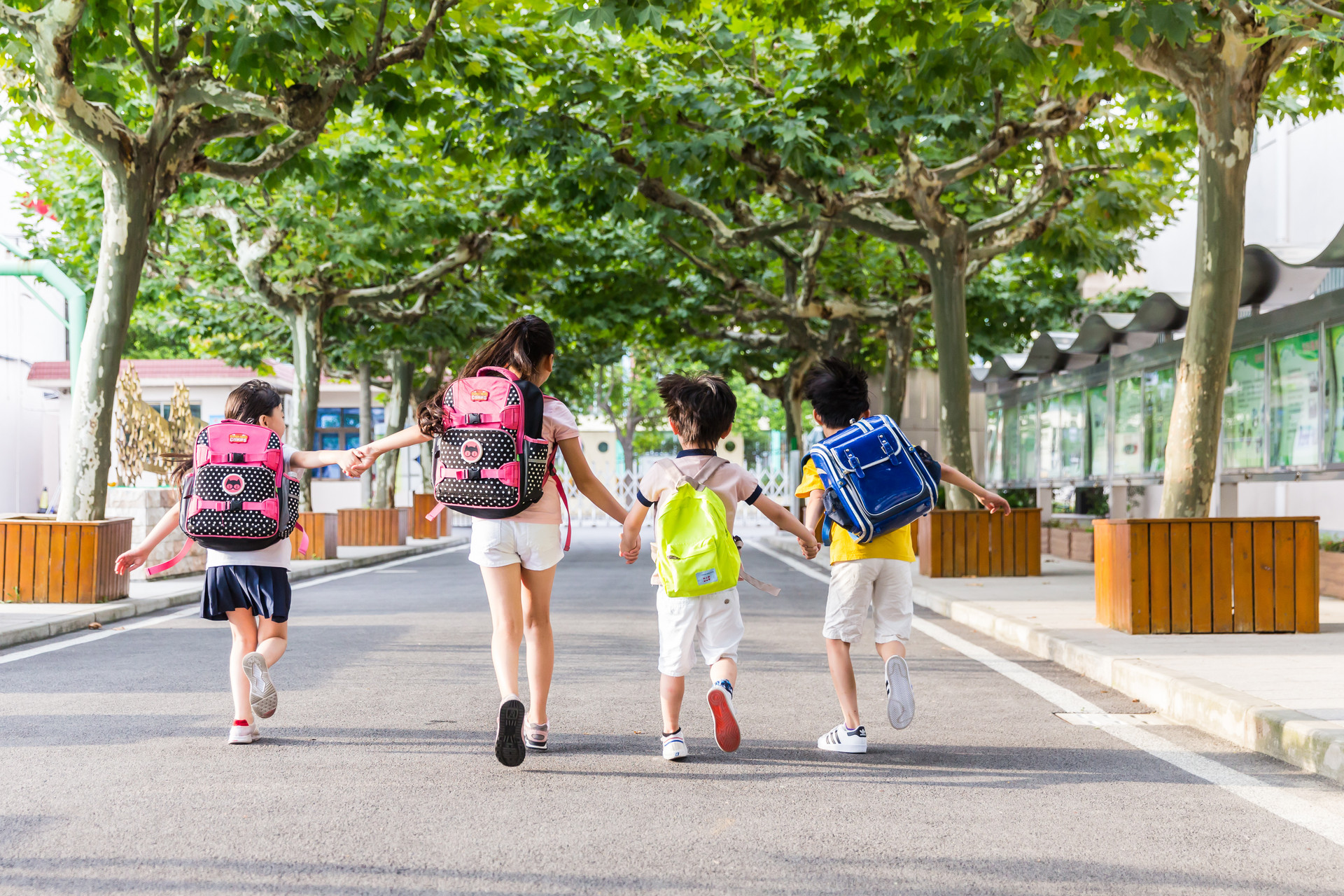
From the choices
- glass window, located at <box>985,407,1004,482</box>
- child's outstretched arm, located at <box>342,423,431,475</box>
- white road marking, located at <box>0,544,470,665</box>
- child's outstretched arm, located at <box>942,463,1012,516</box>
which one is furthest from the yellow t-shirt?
glass window, located at <box>985,407,1004,482</box>

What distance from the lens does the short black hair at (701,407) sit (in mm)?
5164

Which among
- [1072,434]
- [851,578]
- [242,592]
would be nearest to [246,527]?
[242,592]

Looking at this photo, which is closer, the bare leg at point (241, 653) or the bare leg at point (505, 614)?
the bare leg at point (505, 614)

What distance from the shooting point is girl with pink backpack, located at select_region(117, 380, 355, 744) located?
5422 mm

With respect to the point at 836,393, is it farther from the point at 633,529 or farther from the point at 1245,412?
the point at 1245,412

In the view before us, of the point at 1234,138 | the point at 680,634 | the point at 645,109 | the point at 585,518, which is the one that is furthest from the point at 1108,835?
the point at 585,518

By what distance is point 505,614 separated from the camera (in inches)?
202

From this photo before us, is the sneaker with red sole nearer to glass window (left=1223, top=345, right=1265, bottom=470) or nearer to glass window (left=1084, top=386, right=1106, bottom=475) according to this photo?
glass window (left=1223, top=345, right=1265, bottom=470)

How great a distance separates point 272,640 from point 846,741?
7.94 ft

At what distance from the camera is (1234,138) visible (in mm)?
9320

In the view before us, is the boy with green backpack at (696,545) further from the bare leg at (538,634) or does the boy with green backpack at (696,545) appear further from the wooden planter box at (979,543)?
the wooden planter box at (979,543)

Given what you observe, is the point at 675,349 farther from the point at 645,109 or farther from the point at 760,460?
the point at 760,460

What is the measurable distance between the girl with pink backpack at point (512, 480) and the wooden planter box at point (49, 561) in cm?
697

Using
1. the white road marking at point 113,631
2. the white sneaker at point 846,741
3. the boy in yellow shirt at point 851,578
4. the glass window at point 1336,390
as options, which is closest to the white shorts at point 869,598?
the boy in yellow shirt at point 851,578
